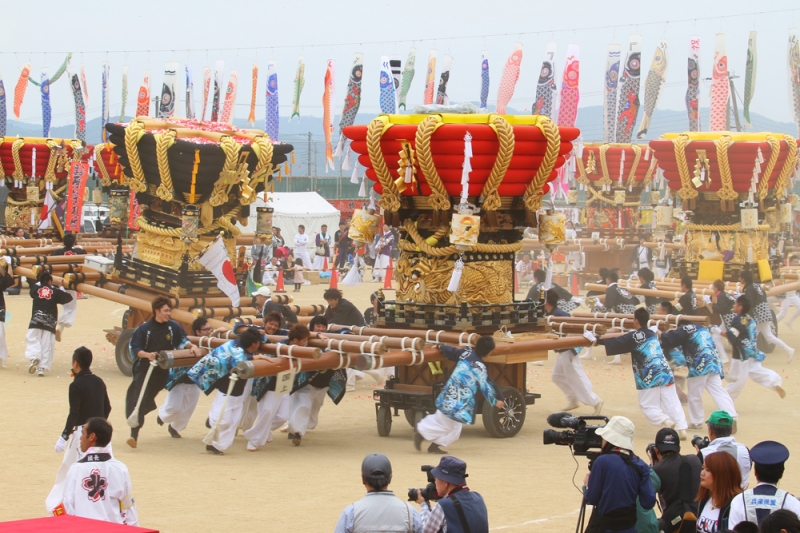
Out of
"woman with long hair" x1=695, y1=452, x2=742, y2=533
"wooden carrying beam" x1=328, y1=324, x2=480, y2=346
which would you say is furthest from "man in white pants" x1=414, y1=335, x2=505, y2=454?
"woman with long hair" x1=695, y1=452, x2=742, y2=533

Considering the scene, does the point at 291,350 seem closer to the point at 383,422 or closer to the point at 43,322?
the point at 383,422

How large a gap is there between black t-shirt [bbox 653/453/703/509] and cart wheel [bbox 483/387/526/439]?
4526mm

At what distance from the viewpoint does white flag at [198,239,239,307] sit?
555 inches

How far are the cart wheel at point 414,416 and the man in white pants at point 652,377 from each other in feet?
6.75

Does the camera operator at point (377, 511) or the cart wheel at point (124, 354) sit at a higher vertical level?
the camera operator at point (377, 511)

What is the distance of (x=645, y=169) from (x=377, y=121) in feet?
61.0

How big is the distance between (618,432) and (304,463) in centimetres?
455

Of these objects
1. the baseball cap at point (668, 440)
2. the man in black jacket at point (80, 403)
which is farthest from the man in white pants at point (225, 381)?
the baseball cap at point (668, 440)

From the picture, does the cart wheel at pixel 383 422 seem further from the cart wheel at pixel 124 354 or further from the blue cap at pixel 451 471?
the blue cap at pixel 451 471

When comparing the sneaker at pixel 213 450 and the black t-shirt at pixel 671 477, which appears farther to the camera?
the sneaker at pixel 213 450

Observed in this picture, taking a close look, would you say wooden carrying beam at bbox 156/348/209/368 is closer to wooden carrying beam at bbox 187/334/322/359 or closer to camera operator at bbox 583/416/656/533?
wooden carrying beam at bbox 187/334/322/359

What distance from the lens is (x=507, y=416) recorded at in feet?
37.7

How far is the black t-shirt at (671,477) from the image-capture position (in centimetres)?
654

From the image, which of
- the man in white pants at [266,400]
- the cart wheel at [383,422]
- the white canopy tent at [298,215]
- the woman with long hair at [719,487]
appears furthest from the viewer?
the white canopy tent at [298,215]
